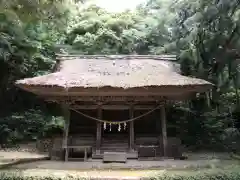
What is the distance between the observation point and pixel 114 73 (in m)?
10.5

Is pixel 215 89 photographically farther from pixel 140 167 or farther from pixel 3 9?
pixel 3 9

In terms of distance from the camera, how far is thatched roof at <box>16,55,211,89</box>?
9125 millimetres

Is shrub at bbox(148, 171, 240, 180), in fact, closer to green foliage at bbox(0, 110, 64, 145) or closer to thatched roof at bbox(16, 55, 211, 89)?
thatched roof at bbox(16, 55, 211, 89)

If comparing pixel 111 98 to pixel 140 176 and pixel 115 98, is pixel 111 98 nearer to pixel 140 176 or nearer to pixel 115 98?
pixel 115 98

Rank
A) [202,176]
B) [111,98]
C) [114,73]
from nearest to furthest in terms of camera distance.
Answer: [202,176] < [111,98] < [114,73]

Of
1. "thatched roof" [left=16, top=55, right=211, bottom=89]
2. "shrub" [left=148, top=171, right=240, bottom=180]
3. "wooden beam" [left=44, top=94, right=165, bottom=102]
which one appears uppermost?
"thatched roof" [left=16, top=55, right=211, bottom=89]

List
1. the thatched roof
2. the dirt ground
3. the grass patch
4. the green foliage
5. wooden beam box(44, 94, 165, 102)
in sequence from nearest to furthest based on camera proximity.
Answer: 1. the grass patch
2. the dirt ground
3. the thatched roof
4. wooden beam box(44, 94, 165, 102)
5. the green foliage

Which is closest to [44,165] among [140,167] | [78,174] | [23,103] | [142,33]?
[78,174]

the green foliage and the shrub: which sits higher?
the green foliage

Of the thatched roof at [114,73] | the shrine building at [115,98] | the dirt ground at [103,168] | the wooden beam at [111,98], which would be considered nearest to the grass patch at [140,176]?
the dirt ground at [103,168]

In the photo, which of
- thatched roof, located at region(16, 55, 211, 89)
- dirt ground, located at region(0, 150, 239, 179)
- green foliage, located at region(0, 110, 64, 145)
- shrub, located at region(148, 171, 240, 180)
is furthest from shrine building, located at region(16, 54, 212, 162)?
shrub, located at region(148, 171, 240, 180)

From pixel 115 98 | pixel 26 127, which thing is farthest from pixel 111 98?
pixel 26 127

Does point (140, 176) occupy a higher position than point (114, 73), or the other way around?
point (114, 73)

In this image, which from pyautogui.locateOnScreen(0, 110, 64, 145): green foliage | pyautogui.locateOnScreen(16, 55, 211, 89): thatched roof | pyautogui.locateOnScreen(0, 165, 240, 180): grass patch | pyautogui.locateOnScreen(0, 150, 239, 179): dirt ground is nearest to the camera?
pyautogui.locateOnScreen(0, 165, 240, 180): grass patch
